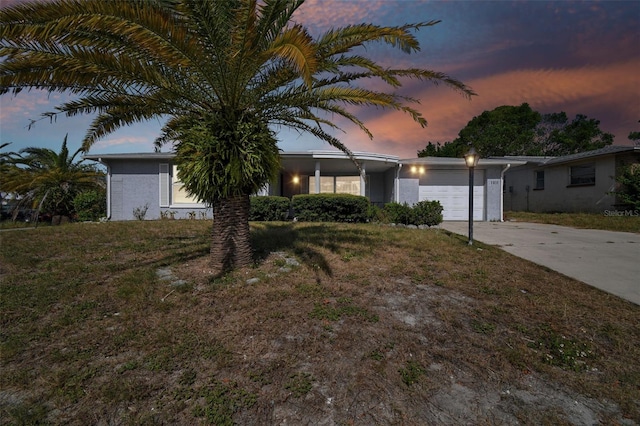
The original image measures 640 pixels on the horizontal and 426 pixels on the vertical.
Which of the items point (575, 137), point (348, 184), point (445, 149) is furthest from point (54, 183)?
point (575, 137)

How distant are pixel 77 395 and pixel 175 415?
0.81 m

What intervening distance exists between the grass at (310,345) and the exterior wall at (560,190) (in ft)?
45.5

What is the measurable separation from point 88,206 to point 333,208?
10.6 metres

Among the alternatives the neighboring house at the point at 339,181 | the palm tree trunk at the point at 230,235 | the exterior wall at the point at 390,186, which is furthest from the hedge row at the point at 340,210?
the palm tree trunk at the point at 230,235

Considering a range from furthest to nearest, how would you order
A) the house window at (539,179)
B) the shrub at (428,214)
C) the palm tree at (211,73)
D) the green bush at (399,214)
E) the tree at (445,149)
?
the tree at (445,149), the house window at (539,179), the green bush at (399,214), the shrub at (428,214), the palm tree at (211,73)

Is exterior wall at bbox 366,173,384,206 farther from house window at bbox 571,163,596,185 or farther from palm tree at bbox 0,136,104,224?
palm tree at bbox 0,136,104,224

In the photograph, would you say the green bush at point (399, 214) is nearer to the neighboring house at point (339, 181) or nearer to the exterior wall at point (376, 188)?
the neighboring house at point (339, 181)

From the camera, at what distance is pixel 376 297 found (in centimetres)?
371

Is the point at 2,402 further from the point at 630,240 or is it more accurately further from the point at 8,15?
the point at 630,240

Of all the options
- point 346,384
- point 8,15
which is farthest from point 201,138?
point 346,384

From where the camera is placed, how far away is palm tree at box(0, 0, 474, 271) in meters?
3.06

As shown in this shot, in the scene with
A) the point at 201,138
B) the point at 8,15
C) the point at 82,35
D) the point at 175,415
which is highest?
the point at 82,35

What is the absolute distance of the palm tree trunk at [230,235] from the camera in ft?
15.1

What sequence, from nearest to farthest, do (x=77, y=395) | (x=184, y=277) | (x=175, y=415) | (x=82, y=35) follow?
(x=175, y=415)
(x=77, y=395)
(x=82, y=35)
(x=184, y=277)
